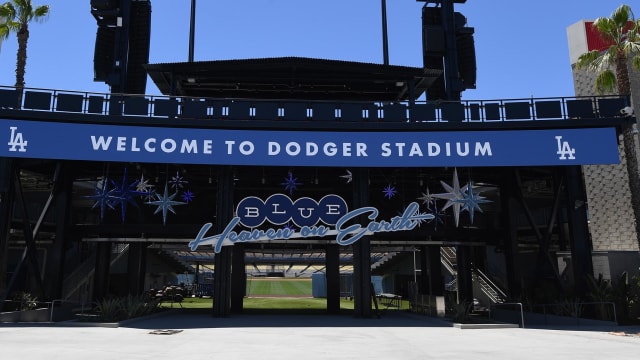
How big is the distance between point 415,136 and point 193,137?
10268 mm

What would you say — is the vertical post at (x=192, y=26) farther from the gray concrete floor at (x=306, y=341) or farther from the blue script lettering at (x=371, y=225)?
the gray concrete floor at (x=306, y=341)

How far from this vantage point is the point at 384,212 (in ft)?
91.3

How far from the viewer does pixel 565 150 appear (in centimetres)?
2303

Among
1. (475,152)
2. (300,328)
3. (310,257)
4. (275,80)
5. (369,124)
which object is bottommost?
(300,328)

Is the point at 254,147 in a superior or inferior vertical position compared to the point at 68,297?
superior

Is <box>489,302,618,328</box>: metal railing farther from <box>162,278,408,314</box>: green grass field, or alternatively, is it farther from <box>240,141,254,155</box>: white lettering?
<box>240,141,254,155</box>: white lettering

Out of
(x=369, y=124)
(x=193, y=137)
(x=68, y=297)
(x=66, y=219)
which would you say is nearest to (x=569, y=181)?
(x=369, y=124)

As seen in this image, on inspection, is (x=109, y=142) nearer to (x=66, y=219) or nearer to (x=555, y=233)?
(x=66, y=219)

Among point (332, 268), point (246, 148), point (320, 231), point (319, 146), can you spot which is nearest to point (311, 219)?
point (320, 231)

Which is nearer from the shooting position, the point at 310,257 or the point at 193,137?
the point at 193,137

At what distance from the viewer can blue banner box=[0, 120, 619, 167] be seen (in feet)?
72.9

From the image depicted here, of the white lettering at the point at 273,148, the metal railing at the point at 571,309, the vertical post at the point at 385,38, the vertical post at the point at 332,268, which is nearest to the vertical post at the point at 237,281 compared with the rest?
the vertical post at the point at 332,268

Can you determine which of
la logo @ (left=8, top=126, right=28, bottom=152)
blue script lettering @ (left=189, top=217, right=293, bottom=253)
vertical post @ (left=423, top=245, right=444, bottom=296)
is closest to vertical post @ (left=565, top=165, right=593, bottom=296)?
vertical post @ (left=423, top=245, right=444, bottom=296)

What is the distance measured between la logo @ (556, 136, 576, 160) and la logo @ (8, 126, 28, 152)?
78.7 feet
